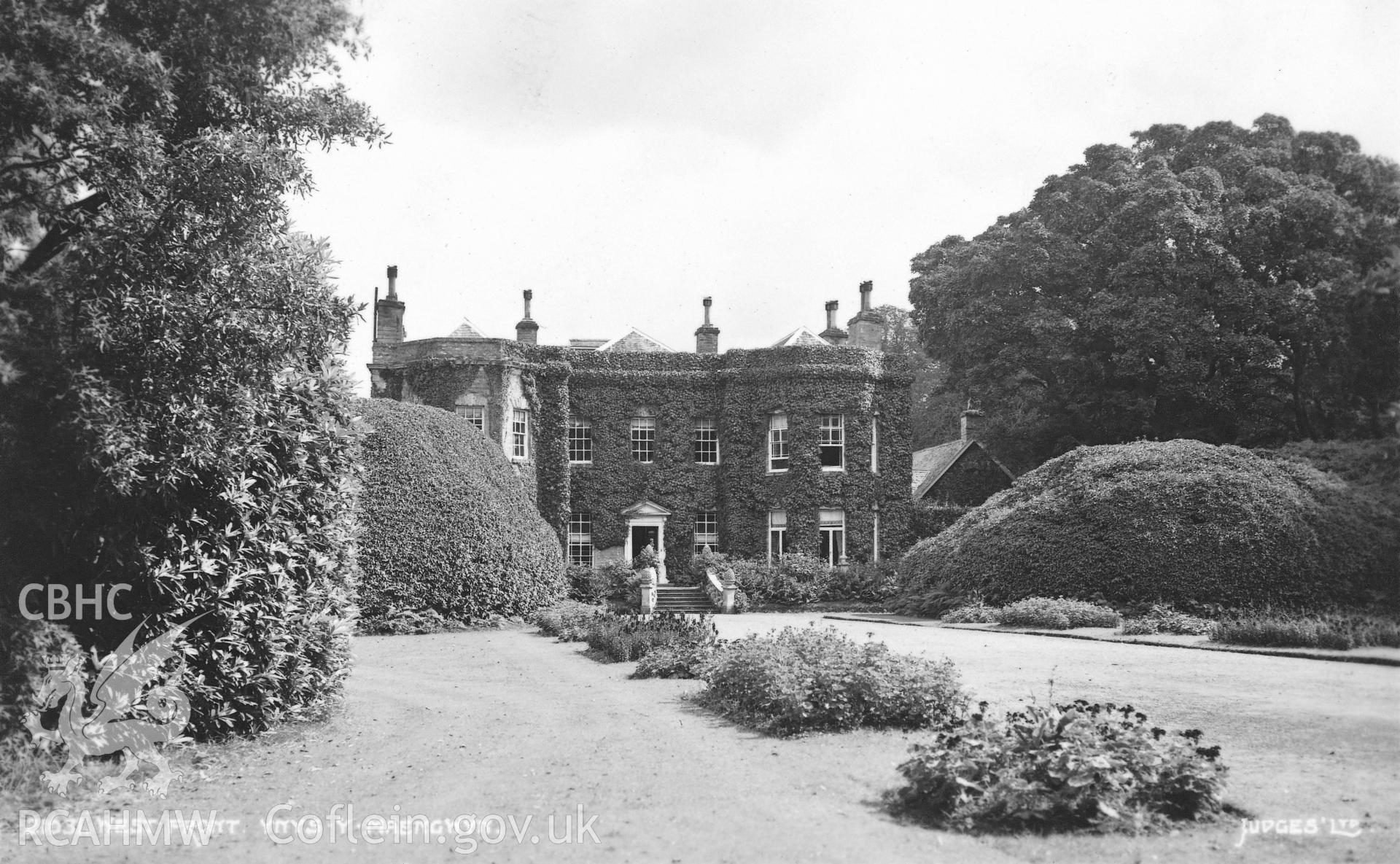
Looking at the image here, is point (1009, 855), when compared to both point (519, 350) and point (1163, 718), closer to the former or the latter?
point (1163, 718)

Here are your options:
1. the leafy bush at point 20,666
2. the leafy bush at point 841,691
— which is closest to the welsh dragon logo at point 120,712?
the leafy bush at point 20,666

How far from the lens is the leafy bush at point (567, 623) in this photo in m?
20.0

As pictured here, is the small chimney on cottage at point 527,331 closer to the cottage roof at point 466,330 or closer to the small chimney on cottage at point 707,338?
the cottage roof at point 466,330

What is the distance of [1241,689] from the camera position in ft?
36.6

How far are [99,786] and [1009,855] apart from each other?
21.6 ft

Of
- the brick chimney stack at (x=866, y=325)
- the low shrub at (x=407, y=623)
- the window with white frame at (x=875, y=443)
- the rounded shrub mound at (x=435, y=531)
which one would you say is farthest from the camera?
the brick chimney stack at (x=866, y=325)

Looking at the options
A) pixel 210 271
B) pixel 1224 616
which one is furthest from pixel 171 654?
pixel 1224 616

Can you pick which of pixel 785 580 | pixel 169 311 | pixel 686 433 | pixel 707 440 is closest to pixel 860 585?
pixel 785 580

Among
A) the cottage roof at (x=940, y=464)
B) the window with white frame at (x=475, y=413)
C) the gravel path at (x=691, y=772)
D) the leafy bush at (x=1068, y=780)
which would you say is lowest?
the gravel path at (x=691, y=772)

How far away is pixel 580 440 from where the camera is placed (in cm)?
3544

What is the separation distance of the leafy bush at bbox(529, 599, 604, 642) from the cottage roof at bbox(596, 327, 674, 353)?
14.4 m

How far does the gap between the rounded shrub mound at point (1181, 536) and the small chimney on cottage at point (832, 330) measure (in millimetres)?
13061

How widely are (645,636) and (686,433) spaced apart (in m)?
20.3

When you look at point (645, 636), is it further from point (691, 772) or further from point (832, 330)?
point (832, 330)
